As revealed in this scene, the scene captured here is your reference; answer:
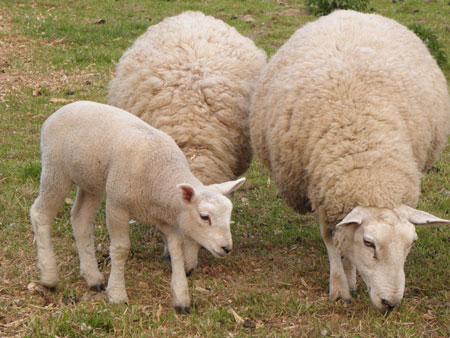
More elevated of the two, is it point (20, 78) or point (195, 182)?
point (195, 182)

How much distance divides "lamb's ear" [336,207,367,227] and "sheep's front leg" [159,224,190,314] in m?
1.01

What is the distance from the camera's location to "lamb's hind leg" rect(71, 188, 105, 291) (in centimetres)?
417

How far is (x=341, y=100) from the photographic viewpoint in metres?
4.11

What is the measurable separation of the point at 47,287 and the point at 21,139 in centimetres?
373

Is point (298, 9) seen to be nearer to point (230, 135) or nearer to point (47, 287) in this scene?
point (230, 135)

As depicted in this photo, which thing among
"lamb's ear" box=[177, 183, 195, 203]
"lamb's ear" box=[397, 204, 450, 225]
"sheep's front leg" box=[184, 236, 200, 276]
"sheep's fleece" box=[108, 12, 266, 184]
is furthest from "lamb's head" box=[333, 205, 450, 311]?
"sheep's fleece" box=[108, 12, 266, 184]

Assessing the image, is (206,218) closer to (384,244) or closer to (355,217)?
(355,217)

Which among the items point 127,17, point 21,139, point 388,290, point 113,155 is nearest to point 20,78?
point 21,139

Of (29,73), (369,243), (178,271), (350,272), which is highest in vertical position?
(369,243)

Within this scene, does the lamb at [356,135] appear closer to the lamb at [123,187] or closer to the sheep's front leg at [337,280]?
the sheep's front leg at [337,280]

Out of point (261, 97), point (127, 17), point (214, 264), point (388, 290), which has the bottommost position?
point (127, 17)

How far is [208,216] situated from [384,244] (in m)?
1.06

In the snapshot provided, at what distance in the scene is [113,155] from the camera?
12.2 feet

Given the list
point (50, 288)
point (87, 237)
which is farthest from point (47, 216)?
point (50, 288)
